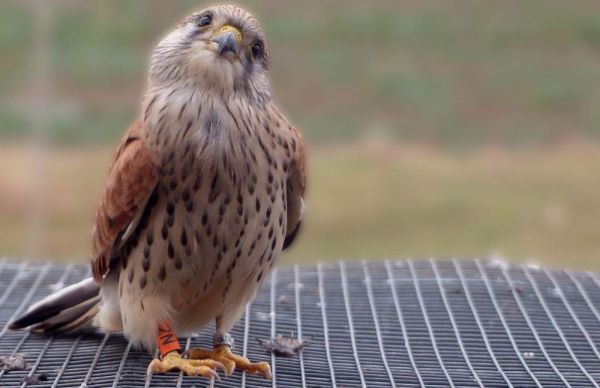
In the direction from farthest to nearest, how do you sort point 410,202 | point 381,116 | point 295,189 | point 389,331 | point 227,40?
1. point 381,116
2. point 410,202
3. point 389,331
4. point 295,189
5. point 227,40

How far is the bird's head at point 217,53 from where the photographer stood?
3.65m

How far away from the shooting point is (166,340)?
12.5 ft

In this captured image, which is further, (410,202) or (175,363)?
(410,202)

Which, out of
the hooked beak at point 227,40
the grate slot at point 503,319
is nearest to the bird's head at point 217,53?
the hooked beak at point 227,40

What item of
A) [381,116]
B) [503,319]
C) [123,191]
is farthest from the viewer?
[381,116]

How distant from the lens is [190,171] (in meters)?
3.67

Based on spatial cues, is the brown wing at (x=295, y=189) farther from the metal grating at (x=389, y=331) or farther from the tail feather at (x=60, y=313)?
the tail feather at (x=60, y=313)

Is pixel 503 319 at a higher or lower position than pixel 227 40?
lower

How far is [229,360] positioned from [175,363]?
0.20 meters

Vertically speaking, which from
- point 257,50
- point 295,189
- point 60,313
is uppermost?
point 257,50

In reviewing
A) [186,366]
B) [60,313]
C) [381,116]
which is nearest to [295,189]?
[186,366]

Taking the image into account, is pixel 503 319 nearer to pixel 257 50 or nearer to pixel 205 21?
pixel 257 50

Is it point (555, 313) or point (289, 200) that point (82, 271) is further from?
point (555, 313)

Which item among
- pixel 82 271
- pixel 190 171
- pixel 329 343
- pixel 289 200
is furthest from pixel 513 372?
pixel 82 271
